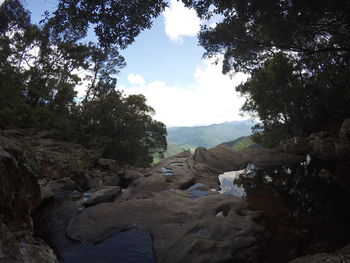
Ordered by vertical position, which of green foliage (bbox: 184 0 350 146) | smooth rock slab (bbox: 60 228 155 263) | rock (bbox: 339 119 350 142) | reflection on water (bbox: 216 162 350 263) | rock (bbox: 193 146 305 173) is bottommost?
smooth rock slab (bbox: 60 228 155 263)

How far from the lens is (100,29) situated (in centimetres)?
915

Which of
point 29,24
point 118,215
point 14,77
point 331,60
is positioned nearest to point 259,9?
point 118,215

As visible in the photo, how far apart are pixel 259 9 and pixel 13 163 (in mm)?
13512

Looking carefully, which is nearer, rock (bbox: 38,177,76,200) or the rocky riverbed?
the rocky riverbed

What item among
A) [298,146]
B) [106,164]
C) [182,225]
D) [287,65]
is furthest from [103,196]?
[287,65]

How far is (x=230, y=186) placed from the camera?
1852 centimetres

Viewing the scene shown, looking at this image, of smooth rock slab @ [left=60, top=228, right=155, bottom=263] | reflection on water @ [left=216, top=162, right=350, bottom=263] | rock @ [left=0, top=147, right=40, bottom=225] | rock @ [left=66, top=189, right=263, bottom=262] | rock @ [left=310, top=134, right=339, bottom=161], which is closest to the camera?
rock @ [left=0, top=147, right=40, bottom=225]

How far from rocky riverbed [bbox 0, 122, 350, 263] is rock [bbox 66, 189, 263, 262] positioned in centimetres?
4

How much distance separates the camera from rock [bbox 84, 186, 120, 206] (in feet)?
46.2

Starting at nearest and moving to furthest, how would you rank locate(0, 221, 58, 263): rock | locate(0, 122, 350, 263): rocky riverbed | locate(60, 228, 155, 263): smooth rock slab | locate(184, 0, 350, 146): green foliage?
locate(0, 221, 58, 263): rock < locate(0, 122, 350, 263): rocky riverbed < locate(60, 228, 155, 263): smooth rock slab < locate(184, 0, 350, 146): green foliage

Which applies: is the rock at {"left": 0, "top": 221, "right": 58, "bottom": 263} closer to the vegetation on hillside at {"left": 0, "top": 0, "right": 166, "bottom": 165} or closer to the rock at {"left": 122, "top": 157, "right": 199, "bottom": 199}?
the rock at {"left": 122, "top": 157, "right": 199, "bottom": 199}

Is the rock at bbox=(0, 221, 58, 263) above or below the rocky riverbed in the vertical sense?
above

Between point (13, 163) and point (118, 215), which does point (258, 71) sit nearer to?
point (118, 215)

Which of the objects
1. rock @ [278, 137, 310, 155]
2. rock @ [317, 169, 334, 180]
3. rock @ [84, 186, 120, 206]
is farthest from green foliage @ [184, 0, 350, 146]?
rock @ [84, 186, 120, 206]
